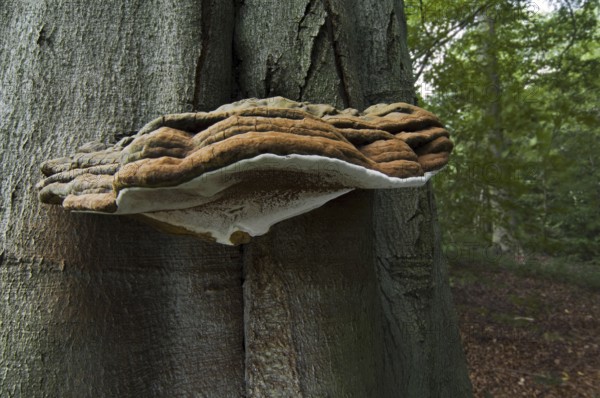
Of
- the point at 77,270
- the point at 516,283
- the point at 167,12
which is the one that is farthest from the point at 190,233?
the point at 516,283

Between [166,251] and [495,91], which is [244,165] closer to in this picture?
[166,251]

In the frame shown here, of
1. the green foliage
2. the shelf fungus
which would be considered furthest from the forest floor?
the shelf fungus

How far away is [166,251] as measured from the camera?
116 centimetres

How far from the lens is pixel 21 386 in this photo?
3.36 ft

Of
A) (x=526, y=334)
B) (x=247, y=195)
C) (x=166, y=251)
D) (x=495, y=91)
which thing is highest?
(x=495, y=91)

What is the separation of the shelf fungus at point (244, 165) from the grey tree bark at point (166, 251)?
185 mm

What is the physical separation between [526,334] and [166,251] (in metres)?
6.03

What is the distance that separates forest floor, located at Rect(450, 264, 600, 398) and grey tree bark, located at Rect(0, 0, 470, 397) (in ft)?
11.8

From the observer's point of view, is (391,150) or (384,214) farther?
(384,214)

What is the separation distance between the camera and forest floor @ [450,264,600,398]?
455 cm

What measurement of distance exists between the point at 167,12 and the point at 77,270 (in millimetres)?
796

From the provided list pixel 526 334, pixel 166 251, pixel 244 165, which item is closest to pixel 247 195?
pixel 244 165

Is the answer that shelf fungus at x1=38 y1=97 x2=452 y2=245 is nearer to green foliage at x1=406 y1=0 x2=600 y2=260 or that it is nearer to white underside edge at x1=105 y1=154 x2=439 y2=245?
white underside edge at x1=105 y1=154 x2=439 y2=245

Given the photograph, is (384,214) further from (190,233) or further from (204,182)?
(204,182)
